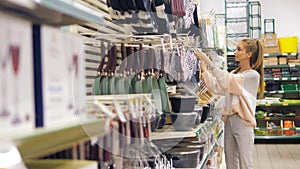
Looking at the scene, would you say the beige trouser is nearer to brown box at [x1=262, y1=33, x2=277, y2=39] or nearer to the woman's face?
the woman's face

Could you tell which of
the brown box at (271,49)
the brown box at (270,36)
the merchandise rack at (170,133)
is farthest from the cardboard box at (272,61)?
the merchandise rack at (170,133)

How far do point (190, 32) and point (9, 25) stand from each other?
396cm

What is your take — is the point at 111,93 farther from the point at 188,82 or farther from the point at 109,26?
the point at 188,82

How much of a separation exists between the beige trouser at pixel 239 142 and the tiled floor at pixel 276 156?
1.40m

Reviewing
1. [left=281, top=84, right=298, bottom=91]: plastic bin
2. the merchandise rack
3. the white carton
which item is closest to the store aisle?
[left=281, top=84, right=298, bottom=91]: plastic bin

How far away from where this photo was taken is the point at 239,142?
4.66 metres

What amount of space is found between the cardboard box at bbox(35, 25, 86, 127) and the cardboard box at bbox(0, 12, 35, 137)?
1.3 inches

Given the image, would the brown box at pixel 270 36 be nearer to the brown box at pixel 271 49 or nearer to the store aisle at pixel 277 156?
the brown box at pixel 271 49

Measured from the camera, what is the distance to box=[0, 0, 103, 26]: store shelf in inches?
35.4

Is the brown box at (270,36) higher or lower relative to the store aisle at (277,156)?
higher

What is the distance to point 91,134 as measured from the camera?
1.29 meters

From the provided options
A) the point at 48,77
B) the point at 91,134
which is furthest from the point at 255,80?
the point at 48,77

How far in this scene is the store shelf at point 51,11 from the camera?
2.95 ft

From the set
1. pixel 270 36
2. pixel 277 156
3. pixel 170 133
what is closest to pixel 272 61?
pixel 270 36
